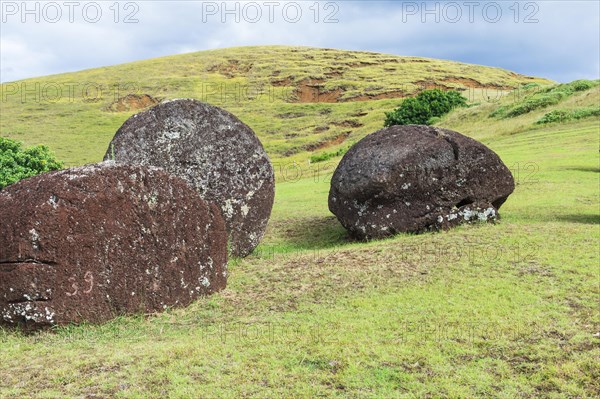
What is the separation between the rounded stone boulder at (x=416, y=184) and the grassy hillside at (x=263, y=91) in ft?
119

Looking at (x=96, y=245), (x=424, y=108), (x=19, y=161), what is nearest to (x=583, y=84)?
(x=424, y=108)

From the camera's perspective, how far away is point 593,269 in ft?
36.7

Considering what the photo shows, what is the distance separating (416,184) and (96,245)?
896 cm

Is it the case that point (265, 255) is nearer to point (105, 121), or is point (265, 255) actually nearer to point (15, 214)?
point (15, 214)

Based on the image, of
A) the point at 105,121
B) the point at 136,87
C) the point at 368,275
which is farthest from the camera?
the point at 136,87

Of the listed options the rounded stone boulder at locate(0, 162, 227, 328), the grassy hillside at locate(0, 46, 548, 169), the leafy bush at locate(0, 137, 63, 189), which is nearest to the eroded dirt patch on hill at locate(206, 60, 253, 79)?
the grassy hillside at locate(0, 46, 548, 169)

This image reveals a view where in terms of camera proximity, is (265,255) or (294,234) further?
(294,234)

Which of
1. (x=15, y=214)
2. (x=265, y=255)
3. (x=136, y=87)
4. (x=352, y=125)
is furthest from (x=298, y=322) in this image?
(x=136, y=87)

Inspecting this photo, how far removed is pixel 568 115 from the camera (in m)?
41.8

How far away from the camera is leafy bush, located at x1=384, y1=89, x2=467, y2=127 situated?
181ft

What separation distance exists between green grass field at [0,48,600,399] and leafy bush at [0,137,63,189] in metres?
11.0

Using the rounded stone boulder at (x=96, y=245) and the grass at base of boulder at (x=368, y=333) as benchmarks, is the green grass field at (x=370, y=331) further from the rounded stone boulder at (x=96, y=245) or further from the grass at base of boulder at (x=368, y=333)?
the rounded stone boulder at (x=96, y=245)

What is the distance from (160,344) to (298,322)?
211 centimetres

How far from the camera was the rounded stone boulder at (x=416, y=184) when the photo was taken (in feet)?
49.4
